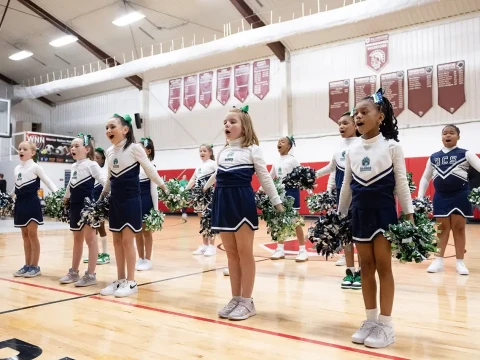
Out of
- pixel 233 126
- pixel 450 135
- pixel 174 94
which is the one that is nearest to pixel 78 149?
pixel 233 126

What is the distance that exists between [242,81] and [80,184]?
11.0 meters

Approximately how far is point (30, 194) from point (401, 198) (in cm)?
395

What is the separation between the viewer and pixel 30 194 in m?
4.91

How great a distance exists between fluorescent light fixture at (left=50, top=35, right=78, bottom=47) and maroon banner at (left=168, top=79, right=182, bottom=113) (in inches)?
144

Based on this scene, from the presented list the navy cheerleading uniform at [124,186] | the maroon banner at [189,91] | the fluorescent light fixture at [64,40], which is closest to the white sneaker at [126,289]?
the navy cheerleading uniform at [124,186]

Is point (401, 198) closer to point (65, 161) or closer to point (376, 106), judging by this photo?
point (376, 106)

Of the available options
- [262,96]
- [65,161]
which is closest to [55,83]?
[65,161]

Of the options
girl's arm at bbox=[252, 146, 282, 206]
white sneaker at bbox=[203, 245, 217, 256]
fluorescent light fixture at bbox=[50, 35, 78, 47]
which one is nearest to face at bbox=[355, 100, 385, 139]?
girl's arm at bbox=[252, 146, 282, 206]

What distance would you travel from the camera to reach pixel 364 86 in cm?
1259

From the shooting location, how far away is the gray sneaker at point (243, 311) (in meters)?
3.18

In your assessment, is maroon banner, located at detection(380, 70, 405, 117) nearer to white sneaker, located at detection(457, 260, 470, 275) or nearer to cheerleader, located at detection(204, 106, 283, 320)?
white sneaker, located at detection(457, 260, 470, 275)

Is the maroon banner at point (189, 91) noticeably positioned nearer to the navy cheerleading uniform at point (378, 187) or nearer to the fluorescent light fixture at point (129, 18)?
the fluorescent light fixture at point (129, 18)

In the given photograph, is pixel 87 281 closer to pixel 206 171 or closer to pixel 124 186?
pixel 124 186

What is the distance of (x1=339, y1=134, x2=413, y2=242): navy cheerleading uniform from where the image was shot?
2.66 metres
